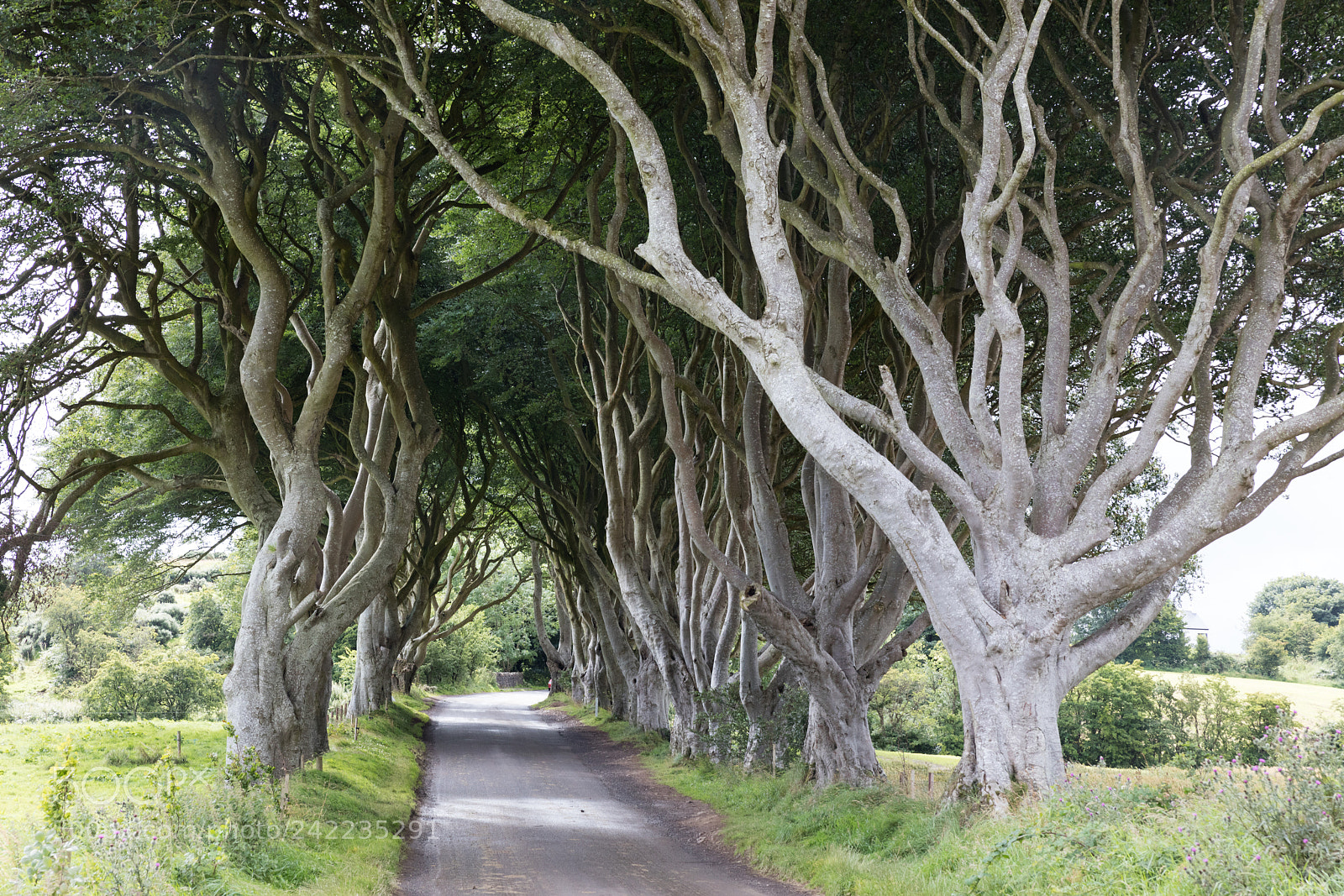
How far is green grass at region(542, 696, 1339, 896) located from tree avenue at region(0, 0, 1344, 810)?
667mm

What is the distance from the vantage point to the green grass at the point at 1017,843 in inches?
213

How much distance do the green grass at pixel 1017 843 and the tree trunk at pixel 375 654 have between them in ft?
47.8

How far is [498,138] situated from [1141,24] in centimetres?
860

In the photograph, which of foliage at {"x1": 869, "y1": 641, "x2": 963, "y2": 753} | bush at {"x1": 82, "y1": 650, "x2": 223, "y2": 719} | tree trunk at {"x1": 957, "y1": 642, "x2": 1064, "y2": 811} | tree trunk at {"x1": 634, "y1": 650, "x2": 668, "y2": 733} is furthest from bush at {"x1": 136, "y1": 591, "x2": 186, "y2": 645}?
tree trunk at {"x1": 957, "y1": 642, "x2": 1064, "y2": 811}

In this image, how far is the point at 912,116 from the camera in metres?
13.6

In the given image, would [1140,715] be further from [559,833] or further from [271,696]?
[271,696]

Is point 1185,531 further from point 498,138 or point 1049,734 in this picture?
point 498,138

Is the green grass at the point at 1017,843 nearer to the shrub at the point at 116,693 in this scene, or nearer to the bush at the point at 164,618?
the shrub at the point at 116,693

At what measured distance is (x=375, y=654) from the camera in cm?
2481

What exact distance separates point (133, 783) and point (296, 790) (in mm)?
2515

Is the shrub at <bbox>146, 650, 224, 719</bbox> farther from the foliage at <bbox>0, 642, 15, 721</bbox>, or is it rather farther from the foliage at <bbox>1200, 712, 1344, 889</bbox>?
the foliage at <bbox>1200, 712, 1344, 889</bbox>

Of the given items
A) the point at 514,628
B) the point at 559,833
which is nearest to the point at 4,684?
the point at 559,833

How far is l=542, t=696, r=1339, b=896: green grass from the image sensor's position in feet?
17.8

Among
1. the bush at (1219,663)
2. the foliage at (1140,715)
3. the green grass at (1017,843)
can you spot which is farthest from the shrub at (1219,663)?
the green grass at (1017,843)
